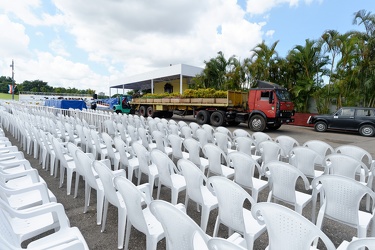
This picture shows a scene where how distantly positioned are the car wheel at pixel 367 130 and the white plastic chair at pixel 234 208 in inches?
478

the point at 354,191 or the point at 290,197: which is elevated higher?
the point at 354,191

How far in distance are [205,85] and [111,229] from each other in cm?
1950

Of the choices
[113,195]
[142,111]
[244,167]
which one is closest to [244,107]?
[142,111]

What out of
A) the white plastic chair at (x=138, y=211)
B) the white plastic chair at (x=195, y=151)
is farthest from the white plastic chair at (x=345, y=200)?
the white plastic chair at (x=195, y=151)

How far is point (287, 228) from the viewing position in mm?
1442

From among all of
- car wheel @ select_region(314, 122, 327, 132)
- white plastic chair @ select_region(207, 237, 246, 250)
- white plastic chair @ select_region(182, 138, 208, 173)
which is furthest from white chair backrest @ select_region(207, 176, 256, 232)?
car wheel @ select_region(314, 122, 327, 132)

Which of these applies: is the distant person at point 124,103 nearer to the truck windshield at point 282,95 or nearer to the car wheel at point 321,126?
the truck windshield at point 282,95

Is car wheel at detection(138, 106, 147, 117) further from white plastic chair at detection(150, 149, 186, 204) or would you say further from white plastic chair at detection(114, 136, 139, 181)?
white plastic chair at detection(150, 149, 186, 204)

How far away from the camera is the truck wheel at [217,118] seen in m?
13.2

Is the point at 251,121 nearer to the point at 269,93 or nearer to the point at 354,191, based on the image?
the point at 269,93

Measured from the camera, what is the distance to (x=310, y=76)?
49.0 ft

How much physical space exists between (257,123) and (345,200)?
977 cm

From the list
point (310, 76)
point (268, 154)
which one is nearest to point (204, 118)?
point (310, 76)

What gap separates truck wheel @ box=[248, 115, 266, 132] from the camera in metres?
11.3
